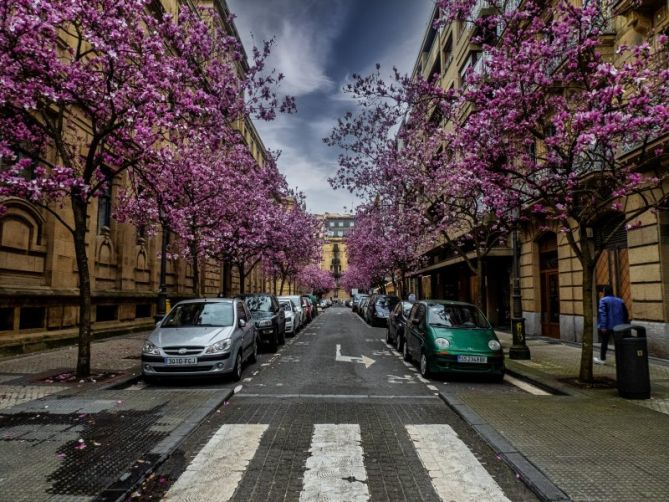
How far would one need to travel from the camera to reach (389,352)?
1460cm

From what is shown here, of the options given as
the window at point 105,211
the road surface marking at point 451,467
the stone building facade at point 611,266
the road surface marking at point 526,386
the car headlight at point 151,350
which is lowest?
the road surface marking at point 526,386

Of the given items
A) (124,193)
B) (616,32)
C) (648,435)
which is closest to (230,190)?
(124,193)

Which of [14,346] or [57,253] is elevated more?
[57,253]

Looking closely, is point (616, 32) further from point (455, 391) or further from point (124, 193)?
point (124, 193)

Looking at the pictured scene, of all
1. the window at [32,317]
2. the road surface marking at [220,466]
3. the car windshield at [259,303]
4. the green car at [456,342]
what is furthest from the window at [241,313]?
the window at [32,317]

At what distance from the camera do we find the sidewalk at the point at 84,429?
13.7 ft

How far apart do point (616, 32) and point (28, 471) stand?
1708 cm

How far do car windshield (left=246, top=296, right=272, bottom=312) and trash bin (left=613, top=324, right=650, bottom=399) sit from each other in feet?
32.8

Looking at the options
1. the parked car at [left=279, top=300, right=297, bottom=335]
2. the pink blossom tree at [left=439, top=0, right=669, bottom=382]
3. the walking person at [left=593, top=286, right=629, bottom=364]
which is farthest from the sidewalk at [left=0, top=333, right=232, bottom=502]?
the parked car at [left=279, top=300, right=297, bottom=335]

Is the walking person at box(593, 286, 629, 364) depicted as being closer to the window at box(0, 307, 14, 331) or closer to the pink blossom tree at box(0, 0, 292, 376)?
the pink blossom tree at box(0, 0, 292, 376)

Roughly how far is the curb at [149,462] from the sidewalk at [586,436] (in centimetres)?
341

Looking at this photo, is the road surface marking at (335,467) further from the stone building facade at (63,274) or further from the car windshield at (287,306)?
the car windshield at (287,306)

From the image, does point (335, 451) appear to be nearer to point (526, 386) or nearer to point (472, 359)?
point (472, 359)

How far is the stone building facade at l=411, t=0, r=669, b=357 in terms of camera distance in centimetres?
1212
